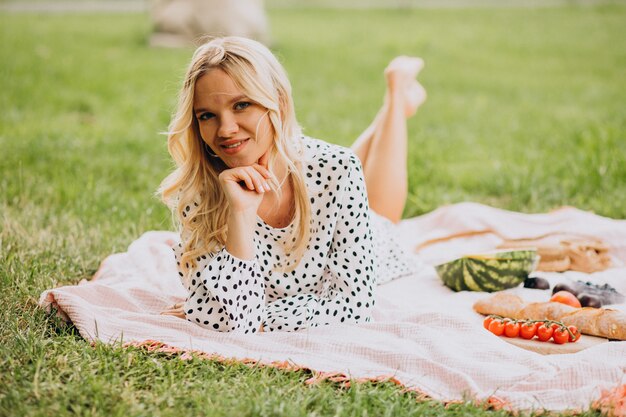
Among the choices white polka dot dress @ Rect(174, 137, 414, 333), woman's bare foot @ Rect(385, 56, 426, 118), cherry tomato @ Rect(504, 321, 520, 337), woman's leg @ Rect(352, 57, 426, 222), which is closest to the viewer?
white polka dot dress @ Rect(174, 137, 414, 333)

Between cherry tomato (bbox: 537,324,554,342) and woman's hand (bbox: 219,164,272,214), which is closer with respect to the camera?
woman's hand (bbox: 219,164,272,214)

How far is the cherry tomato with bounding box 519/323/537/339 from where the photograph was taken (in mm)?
3543

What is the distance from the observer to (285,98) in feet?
11.2

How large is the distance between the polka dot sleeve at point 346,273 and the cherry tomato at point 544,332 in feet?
2.54

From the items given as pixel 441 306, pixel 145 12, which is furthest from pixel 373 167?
pixel 145 12

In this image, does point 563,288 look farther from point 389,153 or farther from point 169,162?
point 169,162

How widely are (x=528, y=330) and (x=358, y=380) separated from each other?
3.20 ft

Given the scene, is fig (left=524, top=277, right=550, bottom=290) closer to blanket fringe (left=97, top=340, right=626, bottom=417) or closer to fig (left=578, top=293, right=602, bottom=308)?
fig (left=578, top=293, right=602, bottom=308)

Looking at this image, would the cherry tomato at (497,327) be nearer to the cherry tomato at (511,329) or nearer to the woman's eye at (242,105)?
the cherry tomato at (511,329)

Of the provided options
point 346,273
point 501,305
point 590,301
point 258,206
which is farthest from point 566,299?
point 258,206

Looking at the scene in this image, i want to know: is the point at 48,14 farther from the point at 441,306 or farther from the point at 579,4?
the point at 441,306

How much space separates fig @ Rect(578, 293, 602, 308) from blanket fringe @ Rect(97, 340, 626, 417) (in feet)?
3.31

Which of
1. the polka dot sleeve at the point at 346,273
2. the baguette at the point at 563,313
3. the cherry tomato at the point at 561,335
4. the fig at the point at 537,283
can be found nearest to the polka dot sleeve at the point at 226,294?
the polka dot sleeve at the point at 346,273

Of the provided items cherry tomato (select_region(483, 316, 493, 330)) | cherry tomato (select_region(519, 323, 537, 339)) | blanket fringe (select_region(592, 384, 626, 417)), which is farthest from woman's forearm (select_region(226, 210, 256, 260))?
blanket fringe (select_region(592, 384, 626, 417))
